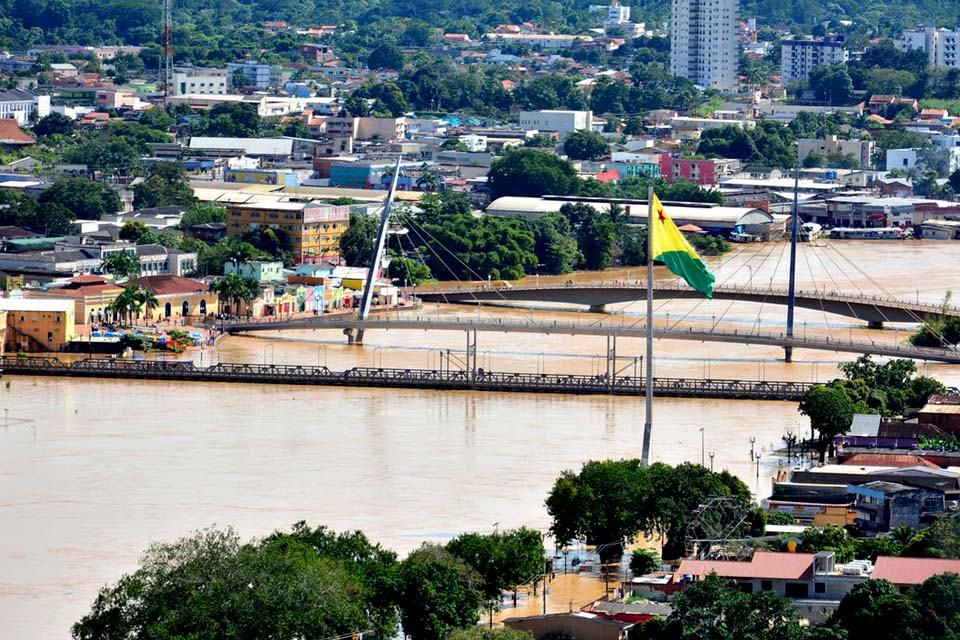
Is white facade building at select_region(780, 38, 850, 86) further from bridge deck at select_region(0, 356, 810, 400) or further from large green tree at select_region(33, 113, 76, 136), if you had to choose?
bridge deck at select_region(0, 356, 810, 400)

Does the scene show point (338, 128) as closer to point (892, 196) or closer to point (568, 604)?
point (892, 196)

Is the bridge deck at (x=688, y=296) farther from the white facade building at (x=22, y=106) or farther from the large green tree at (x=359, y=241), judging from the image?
the white facade building at (x=22, y=106)

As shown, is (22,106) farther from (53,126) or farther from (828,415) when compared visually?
(828,415)

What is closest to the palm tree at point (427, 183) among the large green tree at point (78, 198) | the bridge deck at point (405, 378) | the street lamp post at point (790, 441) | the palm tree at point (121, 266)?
the large green tree at point (78, 198)

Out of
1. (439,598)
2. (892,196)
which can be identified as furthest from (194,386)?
(892,196)

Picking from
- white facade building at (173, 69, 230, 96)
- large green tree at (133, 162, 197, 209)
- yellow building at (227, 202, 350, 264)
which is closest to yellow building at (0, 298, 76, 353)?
yellow building at (227, 202, 350, 264)

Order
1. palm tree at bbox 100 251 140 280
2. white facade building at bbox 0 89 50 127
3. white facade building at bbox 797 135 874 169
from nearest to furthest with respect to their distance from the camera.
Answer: palm tree at bbox 100 251 140 280 < white facade building at bbox 797 135 874 169 < white facade building at bbox 0 89 50 127

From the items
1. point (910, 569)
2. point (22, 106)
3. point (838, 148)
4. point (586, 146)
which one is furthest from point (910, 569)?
point (22, 106)
